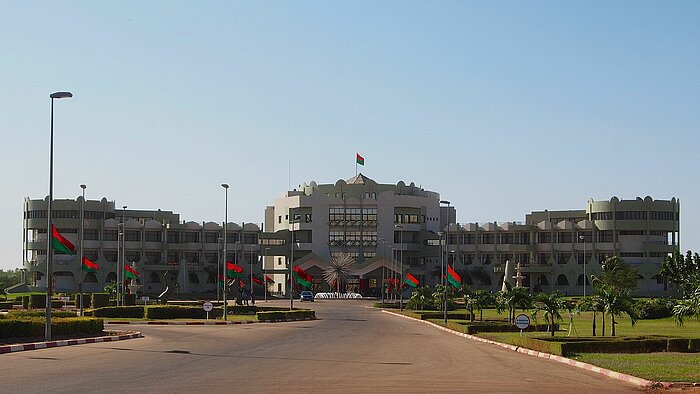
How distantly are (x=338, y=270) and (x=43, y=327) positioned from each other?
103 metres

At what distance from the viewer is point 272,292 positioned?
14912cm

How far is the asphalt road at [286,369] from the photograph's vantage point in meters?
19.9

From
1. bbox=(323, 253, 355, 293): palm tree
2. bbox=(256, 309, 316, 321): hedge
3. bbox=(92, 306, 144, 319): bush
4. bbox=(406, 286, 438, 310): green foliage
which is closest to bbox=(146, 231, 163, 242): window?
bbox=(323, 253, 355, 293): palm tree

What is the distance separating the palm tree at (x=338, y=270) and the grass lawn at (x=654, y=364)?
10895 centimetres

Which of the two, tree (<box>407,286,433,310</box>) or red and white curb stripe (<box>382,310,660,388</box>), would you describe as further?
tree (<box>407,286,433,310</box>)

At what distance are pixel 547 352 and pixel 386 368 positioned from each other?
7.91 m

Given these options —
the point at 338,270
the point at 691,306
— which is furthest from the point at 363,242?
the point at 691,306

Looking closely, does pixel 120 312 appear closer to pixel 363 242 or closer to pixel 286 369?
pixel 286 369

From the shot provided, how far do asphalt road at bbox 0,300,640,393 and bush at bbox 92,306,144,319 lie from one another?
82.2 feet

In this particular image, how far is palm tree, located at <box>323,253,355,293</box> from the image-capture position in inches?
5448

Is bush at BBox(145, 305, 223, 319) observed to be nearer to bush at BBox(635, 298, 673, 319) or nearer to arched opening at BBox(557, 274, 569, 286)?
bush at BBox(635, 298, 673, 319)

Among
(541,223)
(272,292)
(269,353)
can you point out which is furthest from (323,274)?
(269,353)

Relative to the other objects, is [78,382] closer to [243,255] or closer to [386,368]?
[386,368]

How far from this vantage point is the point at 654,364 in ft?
83.8
